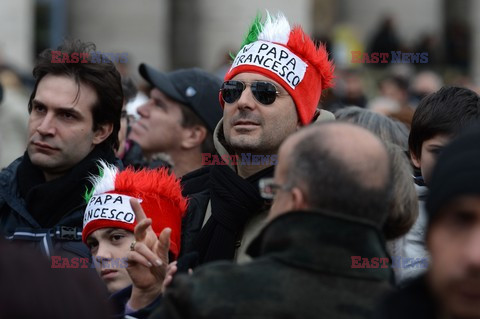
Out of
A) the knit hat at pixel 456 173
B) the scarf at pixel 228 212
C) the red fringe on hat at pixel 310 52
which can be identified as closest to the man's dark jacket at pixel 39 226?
the scarf at pixel 228 212

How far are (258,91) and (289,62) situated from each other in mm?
211

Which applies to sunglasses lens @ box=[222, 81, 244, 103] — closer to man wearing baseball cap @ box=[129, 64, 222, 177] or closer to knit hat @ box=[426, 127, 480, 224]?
man wearing baseball cap @ box=[129, 64, 222, 177]

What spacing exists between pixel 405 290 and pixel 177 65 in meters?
19.0

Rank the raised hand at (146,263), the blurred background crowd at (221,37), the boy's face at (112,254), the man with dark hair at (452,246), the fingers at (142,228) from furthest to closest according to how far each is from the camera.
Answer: the blurred background crowd at (221,37)
the boy's face at (112,254)
the raised hand at (146,263)
the fingers at (142,228)
the man with dark hair at (452,246)

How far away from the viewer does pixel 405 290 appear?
308cm

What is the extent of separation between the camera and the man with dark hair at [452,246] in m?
2.95

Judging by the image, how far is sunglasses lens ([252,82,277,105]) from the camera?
531 cm

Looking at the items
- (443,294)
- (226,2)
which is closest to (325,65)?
(443,294)

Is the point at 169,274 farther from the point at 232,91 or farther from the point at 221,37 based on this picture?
the point at 221,37

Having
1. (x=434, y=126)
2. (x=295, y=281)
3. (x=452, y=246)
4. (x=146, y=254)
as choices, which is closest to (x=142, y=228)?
(x=146, y=254)

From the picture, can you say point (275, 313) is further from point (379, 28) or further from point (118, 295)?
point (379, 28)

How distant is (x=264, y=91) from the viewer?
17.4 ft

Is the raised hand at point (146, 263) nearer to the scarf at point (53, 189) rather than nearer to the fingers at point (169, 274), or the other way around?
the fingers at point (169, 274)

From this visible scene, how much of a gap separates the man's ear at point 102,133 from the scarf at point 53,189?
0.38 feet
